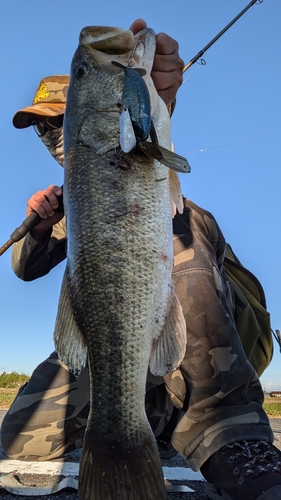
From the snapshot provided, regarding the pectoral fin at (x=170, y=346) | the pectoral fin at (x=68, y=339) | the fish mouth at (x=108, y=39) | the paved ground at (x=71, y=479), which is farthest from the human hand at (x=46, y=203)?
the paved ground at (x=71, y=479)

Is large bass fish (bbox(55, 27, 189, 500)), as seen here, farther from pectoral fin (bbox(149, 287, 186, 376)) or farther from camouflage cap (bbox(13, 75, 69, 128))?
camouflage cap (bbox(13, 75, 69, 128))

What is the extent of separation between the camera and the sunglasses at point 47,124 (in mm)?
4008

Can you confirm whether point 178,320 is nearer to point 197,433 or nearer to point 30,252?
point 197,433

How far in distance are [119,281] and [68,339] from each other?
357 millimetres

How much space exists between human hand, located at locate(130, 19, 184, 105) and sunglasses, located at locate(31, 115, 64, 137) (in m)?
1.35

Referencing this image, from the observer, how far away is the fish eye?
7.91 ft

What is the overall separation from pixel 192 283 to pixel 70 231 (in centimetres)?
83

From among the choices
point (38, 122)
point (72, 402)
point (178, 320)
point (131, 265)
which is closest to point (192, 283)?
point (178, 320)

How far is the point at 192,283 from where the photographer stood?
8.32ft

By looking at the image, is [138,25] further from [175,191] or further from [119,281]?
[119,281]

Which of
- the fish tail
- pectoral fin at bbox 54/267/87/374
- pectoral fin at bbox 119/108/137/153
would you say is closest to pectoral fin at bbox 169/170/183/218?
pectoral fin at bbox 119/108/137/153

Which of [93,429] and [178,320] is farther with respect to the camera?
[178,320]

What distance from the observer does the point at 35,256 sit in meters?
3.50

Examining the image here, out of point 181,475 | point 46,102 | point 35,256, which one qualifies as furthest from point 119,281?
point 46,102
